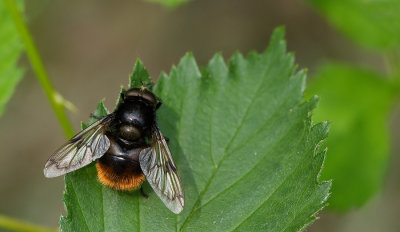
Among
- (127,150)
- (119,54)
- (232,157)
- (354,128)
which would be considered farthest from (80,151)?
(119,54)

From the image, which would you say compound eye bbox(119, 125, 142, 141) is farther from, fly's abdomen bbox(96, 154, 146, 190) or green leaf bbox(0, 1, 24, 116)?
green leaf bbox(0, 1, 24, 116)

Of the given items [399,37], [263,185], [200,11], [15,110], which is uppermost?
[200,11]

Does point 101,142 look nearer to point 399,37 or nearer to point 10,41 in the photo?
point 10,41

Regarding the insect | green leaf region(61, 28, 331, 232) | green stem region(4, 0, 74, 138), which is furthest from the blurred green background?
the insect

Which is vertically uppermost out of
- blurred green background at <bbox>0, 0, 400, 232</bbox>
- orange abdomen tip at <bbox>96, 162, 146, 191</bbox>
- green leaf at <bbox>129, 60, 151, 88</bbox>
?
blurred green background at <bbox>0, 0, 400, 232</bbox>

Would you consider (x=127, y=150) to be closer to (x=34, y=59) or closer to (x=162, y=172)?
(x=162, y=172)

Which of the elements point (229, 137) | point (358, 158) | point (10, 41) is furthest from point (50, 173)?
point (358, 158)
